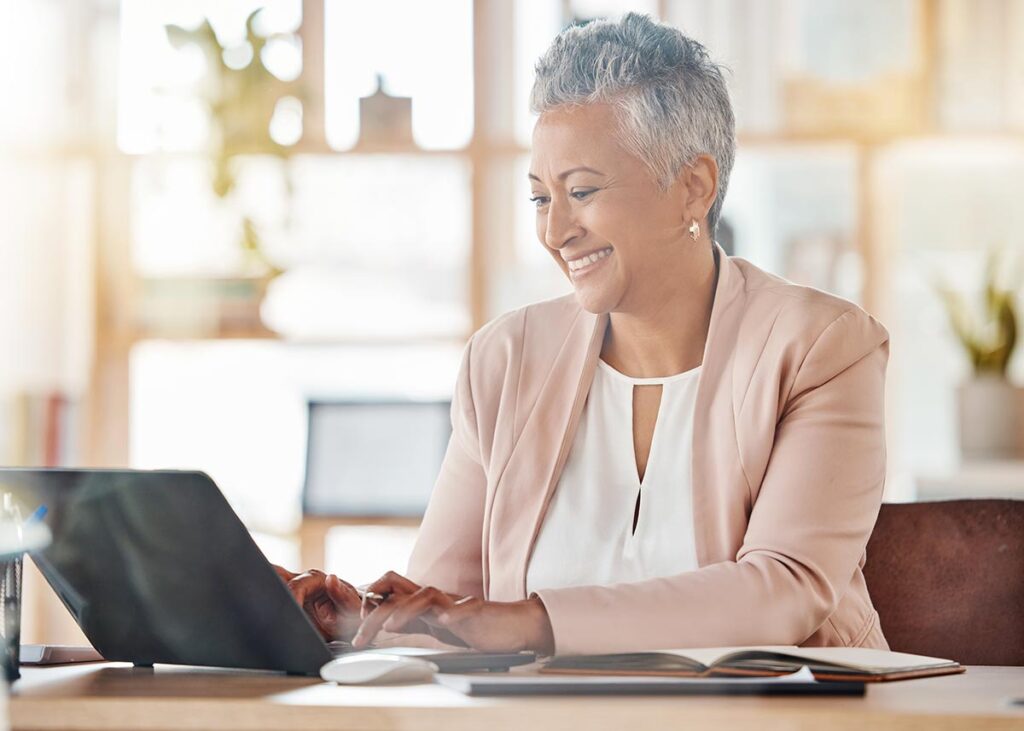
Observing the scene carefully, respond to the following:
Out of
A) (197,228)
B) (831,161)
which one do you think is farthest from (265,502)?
(831,161)

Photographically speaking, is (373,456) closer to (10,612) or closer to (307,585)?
(307,585)

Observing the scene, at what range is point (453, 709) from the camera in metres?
0.83

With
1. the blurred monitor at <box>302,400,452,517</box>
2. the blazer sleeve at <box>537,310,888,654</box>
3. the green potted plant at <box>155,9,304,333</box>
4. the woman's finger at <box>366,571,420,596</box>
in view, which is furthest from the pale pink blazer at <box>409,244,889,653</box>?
the green potted plant at <box>155,9,304,333</box>

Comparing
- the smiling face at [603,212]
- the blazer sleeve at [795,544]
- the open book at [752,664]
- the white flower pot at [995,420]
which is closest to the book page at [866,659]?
the open book at [752,664]

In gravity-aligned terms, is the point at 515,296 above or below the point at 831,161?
below

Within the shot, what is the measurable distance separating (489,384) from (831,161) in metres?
2.54

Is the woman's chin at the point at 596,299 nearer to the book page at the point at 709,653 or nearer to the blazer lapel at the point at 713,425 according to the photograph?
the blazer lapel at the point at 713,425

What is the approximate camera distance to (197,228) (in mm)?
3990

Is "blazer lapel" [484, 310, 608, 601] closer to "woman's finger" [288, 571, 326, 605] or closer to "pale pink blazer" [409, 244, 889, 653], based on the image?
"pale pink blazer" [409, 244, 889, 653]

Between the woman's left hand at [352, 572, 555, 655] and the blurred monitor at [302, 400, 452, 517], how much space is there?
2.61 meters

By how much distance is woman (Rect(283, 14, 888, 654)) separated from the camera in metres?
1.40

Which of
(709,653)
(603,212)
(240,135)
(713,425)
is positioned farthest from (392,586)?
(240,135)

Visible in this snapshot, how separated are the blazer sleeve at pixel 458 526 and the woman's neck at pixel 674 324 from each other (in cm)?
22

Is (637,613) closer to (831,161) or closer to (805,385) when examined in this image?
(805,385)
